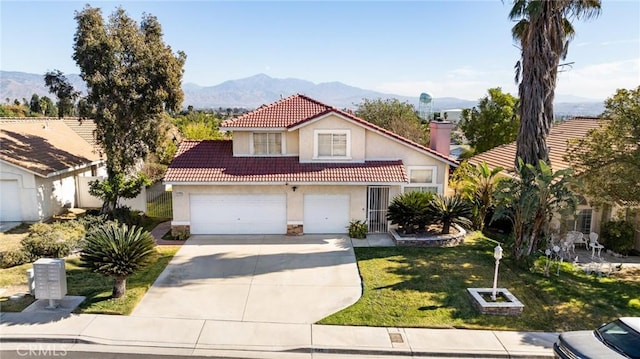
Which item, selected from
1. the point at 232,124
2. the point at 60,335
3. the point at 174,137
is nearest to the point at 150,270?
the point at 60,335

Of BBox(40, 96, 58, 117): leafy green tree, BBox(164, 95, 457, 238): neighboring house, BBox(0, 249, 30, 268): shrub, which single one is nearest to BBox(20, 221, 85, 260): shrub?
BBox(0, 249, 30, 268): shrub

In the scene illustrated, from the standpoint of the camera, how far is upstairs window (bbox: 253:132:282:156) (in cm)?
1994

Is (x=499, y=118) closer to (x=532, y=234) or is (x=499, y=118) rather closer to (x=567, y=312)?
(x=532, y=234)

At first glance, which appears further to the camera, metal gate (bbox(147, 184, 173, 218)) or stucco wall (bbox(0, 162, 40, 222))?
metal gate (bbox(147, 184, 173, 218))

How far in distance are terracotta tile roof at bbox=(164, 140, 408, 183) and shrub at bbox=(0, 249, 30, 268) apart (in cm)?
568

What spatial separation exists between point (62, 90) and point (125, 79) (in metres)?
3.19

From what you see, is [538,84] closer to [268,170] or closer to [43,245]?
[268,170]

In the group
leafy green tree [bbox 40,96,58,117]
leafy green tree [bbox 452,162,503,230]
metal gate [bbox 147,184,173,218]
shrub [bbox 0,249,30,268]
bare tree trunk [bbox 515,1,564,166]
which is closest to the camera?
shrub [bbox 0,249,30,268]

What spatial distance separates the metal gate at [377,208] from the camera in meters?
19.2

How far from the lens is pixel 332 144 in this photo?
19.6 meters

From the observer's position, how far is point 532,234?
50.2ft

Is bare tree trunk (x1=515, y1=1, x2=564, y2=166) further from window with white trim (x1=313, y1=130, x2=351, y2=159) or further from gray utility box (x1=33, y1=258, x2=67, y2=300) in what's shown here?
gray utility box (x1=33, y1=258, x2=67, y2=300)

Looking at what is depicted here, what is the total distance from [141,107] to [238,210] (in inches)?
248

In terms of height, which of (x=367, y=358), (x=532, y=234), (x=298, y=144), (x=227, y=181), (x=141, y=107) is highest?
(x=141, y=107)
